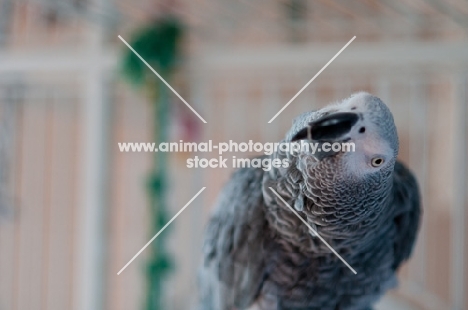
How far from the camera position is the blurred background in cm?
41

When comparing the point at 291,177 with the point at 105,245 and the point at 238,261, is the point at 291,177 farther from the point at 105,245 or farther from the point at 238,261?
the point at 105,245

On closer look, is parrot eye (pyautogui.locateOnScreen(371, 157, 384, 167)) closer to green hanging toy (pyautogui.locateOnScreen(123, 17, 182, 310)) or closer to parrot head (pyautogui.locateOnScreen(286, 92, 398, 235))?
parrot head (pyautogui.locateOnScreen(286, 92, 398, 235))

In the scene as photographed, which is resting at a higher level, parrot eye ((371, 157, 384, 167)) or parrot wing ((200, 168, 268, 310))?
parrot eye ((371, 157, 384, 167))

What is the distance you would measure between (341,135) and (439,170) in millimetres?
263

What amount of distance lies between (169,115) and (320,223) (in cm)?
29

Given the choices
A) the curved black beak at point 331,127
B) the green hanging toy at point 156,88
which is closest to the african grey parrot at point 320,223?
the curved black beak at point 331,127

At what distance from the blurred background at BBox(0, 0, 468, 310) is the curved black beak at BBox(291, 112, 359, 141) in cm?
6

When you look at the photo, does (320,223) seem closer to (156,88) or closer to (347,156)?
(347,156)

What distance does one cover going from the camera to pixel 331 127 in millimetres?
220

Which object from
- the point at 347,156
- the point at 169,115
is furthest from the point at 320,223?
the point at 169,115

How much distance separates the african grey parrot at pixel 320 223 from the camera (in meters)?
0.22

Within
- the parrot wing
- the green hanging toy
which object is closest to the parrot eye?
the parrot wing

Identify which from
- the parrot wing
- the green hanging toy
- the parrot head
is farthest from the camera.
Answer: the green hanging toy

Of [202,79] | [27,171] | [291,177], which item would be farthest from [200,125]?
[27,171]
